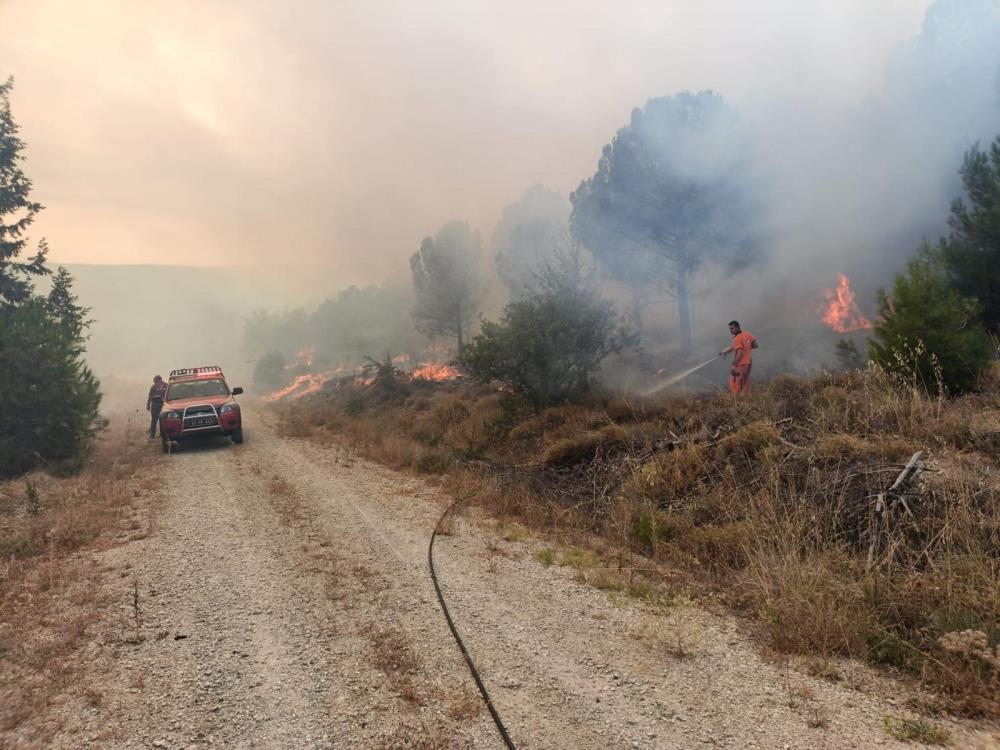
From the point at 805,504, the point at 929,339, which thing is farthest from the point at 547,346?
the point at 805,504

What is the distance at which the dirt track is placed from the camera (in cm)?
276

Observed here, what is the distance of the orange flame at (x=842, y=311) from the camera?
24.7 m

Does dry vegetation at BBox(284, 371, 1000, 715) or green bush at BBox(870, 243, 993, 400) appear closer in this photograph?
dry vegetation at BBox(284, 371, 1000, 715)

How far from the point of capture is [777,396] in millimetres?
8414

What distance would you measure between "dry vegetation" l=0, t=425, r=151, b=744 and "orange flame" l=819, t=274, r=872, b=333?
28.5 meters

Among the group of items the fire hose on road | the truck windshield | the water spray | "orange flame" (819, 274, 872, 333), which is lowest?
the fire hose on road

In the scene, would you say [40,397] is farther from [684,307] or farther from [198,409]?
[684,307]

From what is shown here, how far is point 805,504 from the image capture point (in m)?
4.95

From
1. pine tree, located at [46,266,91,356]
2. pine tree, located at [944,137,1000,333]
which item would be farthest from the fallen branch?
pine tree, located at [46,266,91,356]

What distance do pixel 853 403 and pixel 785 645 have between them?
462 centimetres

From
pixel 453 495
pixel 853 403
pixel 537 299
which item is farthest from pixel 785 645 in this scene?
pixel 537 299

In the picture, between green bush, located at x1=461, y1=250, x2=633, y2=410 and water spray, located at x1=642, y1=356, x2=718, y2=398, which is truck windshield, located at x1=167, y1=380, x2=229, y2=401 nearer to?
green bush, located at x1=461, y1=250, x2=633, y2=410

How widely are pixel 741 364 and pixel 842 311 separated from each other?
20.9 metres

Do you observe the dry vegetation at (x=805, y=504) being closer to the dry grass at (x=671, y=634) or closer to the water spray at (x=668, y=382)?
the dry grass at (x=671, y=634)
